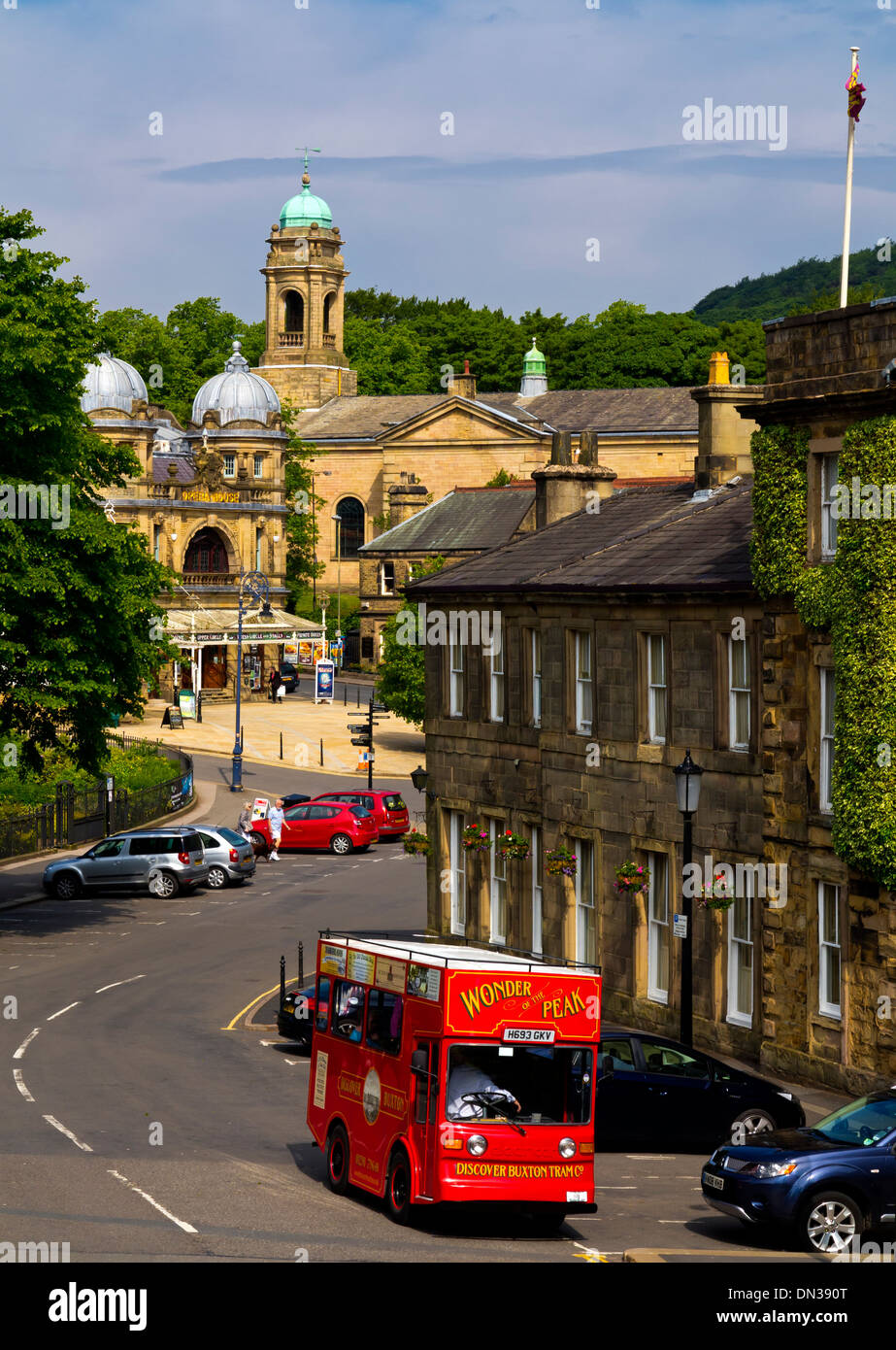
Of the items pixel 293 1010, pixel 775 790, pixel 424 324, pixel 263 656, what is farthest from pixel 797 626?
pixel 424 324

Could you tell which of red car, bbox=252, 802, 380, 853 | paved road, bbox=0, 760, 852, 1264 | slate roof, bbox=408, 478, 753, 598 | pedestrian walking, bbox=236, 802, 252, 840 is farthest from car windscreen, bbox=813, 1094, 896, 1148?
red car, bbox=252, 802, 380, 853

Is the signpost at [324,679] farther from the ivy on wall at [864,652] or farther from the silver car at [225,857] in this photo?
the ivy on wall at [864,652]

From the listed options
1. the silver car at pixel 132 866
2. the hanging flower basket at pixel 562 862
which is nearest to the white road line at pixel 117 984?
the hanging flower basket at pixel 562 862

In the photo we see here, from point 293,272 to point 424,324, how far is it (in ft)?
85.1

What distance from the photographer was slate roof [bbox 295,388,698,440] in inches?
4951

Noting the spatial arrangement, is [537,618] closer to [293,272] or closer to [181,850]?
[181,850]

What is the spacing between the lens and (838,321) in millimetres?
25531

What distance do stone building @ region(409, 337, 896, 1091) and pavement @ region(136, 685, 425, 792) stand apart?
34747 millimetres

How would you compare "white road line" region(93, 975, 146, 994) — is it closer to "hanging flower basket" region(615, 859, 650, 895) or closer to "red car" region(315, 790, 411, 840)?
"hanging flower basket" region(615, 859, 650, 895)

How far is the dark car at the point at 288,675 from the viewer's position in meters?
102

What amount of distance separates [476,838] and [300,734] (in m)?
47.0

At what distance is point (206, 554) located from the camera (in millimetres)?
108000

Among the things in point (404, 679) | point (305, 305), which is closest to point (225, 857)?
point (404, 679)

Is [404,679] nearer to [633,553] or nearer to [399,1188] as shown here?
[633,553]
